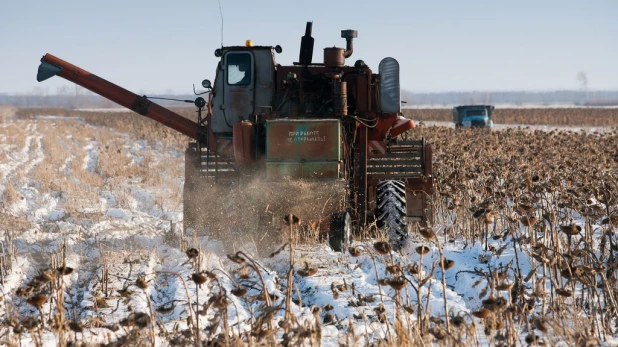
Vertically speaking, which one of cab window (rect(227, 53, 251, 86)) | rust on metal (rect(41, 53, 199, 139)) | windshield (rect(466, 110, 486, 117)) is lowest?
windshield (rect(466, 110, 486, 117))

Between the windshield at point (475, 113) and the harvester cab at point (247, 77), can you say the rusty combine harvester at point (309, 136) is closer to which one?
the harvester cab at point (247, 77)

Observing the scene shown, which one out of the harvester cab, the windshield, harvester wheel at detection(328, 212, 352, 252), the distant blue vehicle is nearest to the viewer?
harvester wheel at detection(328, 212, 352, 252)

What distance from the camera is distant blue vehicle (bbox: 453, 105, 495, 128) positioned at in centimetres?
3938

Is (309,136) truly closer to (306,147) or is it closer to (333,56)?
(306,147)

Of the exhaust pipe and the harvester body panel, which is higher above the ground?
the exhaust pipe

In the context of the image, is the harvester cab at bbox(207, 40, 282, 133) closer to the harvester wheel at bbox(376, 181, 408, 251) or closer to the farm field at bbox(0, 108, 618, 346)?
the farm field at bbox(0, 108, 618, 346)

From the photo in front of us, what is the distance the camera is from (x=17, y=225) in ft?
33.7

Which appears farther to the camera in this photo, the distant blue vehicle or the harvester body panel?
the distant blue vehicle

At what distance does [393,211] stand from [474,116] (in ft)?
105

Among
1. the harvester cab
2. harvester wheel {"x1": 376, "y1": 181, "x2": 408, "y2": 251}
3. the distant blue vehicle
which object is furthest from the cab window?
the distant blue vehicle

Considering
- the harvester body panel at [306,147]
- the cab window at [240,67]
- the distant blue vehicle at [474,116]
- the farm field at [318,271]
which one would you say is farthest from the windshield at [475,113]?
the harvester body panel at [306,147]

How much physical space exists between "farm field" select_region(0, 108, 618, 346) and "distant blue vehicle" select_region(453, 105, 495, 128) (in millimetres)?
22136

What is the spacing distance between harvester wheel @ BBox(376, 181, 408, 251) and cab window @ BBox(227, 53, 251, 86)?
2.24 m

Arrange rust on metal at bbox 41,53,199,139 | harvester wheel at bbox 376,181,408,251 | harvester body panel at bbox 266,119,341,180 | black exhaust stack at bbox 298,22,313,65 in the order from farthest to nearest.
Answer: rust on metal at bbox 41,53,199,139 < black exhaust stack at bbox 298,22,313,65 < harvester wheel at bbox 376,181,408,251 < harvester body panel at bbox 266,119,341,180
